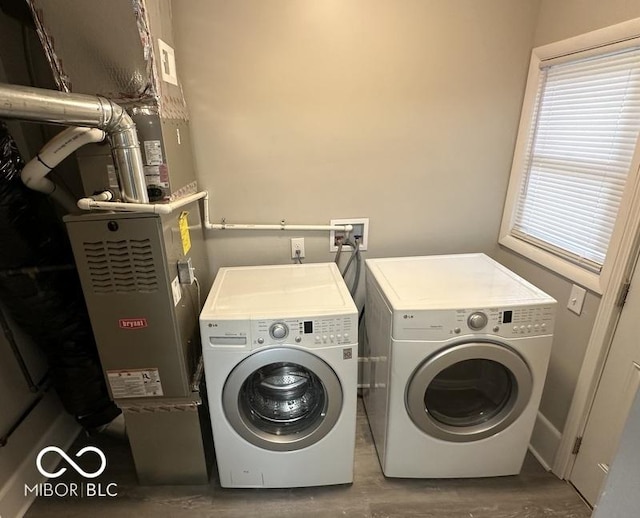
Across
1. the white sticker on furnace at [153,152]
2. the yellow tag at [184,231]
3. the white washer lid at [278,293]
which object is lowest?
the white washer lid at [278,293]

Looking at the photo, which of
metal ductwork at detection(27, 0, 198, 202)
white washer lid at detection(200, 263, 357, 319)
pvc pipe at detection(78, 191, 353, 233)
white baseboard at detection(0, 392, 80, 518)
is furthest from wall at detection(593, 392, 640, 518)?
white baseboard at detection(0, 392, 80, 518)

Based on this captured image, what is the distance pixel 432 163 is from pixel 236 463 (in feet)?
5.59

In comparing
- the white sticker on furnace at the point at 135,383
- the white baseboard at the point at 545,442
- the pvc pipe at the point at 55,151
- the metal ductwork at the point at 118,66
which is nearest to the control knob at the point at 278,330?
the white sticker on furnace at the point at 135,383

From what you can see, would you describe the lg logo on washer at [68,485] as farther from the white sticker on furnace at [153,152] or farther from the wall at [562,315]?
the wall at [562,315]

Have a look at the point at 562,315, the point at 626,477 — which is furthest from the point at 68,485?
the point at 562,315

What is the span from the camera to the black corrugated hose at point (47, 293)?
1.35m

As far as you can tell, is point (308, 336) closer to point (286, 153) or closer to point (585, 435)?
point (286, 153)

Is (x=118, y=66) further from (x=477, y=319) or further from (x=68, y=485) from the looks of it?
(x=68, y=485)

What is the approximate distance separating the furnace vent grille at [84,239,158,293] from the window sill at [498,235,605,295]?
1.69m

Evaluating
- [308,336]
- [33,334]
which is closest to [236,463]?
[308,336]

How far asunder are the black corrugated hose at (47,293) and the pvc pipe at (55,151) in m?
0.11

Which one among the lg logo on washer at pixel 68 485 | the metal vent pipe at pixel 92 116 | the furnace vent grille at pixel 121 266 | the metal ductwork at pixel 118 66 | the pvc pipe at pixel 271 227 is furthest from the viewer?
the pvc pipe at pixel 271 227

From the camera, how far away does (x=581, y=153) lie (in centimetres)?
155

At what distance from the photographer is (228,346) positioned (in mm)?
1340
